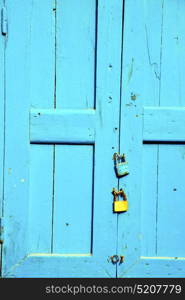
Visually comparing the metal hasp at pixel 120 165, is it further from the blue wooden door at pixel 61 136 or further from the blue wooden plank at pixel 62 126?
the blue wooden plank at pixel 62 126

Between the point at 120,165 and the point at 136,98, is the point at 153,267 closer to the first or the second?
the point at 120,165

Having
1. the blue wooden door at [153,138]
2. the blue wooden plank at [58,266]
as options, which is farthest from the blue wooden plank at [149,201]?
the blue wooden plank at [58,266]

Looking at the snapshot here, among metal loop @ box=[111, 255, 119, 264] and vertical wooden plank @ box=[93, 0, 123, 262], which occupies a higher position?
vertical wooden plank @ box=[93, 0, 123, 262]

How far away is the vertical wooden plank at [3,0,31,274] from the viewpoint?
218 cm

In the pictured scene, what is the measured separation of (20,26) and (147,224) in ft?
3.76

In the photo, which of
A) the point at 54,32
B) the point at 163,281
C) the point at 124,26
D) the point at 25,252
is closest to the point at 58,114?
the point at 54,32

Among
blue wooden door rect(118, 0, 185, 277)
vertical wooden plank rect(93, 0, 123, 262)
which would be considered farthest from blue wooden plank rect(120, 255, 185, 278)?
vertical wooden plank rect(93, 0, 123, 262)

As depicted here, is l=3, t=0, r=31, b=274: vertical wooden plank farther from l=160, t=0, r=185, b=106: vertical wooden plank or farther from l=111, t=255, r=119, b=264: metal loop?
l=160, t=0, r=185, b=106: vertical wooden plank

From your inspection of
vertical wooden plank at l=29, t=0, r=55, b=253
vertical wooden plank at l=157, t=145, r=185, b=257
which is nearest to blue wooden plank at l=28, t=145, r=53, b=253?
vertical wooden plank at l=29, t=0, r=55, b=253


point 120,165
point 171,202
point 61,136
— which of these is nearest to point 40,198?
point 61,136

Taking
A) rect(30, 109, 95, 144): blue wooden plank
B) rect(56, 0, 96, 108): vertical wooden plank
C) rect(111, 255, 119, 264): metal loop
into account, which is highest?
rect(56, 0, 96, 108): vertical wooden plank

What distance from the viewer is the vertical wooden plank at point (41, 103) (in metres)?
2.19

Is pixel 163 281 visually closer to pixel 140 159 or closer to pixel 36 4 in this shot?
pixel 140 159

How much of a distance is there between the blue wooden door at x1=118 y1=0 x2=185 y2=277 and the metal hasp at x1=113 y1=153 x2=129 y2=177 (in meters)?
0.03
